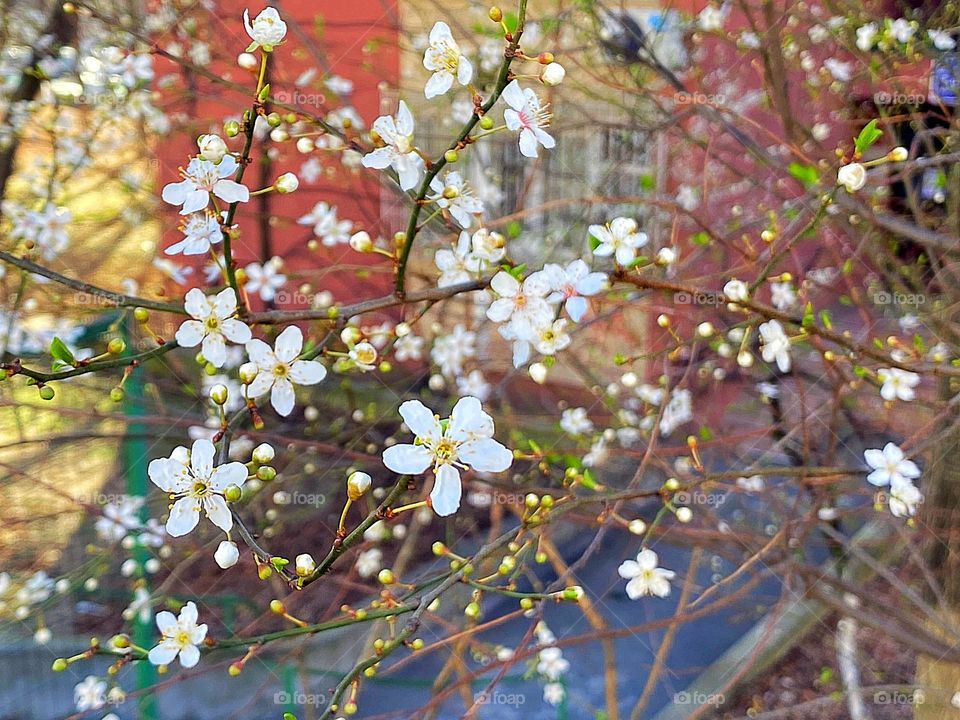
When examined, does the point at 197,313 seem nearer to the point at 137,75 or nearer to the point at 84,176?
the point at 137,75

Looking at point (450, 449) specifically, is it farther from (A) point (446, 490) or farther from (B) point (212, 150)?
(B) point (212, 150)

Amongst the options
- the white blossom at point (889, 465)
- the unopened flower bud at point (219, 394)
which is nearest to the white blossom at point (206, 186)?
the unopened flower bud at point (219, 394)

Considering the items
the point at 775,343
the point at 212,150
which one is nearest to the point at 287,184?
the point at 212,150

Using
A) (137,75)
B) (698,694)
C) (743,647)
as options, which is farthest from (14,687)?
(743,647)

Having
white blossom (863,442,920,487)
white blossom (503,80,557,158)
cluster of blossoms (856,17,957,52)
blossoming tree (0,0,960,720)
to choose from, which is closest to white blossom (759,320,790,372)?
blossoming tree (0,0,960,720)

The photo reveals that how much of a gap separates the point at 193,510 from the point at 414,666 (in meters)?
2.83

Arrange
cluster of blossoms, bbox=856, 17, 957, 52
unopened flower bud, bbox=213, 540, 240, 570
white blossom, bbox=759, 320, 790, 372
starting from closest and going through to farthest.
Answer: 1. unopened flower bud, bbox=213, 540, 240, 570
2. white blossom, bbox=759, 320, 790, 372
3. cluster of blossoms, bbox=856, 17, 957, 52

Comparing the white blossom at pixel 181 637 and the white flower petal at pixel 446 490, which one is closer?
the white flower petal at pixel 446 490

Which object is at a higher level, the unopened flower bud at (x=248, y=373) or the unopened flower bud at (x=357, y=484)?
the unopened flower bud at (x=248, y=373)

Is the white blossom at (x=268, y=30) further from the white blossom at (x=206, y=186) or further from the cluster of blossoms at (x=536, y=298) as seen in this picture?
the cluster of blossoms at (x=536, y=298)

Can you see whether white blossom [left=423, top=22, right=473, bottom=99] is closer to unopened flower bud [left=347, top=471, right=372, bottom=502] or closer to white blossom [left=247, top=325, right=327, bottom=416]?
white blossom [left=247, top=325, right=327, bottom=416]

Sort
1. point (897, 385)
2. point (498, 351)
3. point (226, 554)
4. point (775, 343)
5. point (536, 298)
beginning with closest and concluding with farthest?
point (226, 554)
point (536, 298)
point (775, 343)
point (897, 385)
point (498, 351)

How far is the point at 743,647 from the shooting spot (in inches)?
139

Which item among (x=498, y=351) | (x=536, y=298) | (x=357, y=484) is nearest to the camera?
(x=357, y=484)
